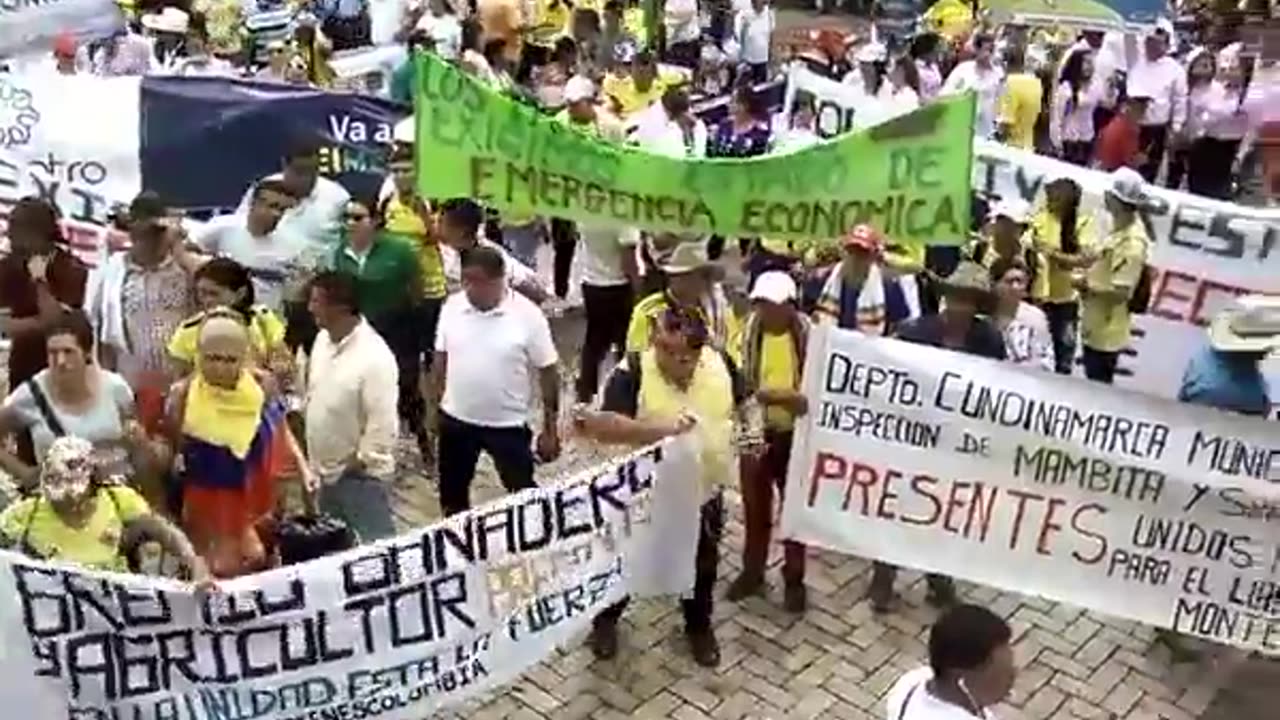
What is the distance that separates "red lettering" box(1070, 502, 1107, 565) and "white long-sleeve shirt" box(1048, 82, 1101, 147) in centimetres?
748

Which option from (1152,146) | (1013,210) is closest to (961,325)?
(1013,210)

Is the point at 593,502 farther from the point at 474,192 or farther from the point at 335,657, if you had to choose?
the point at 474,192

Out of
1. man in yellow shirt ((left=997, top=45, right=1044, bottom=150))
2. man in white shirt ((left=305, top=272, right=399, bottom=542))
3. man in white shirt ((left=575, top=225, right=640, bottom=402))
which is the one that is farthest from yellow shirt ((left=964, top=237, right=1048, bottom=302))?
man in yellow shirt ((left=997, top=45, right=1044, bottom=150))

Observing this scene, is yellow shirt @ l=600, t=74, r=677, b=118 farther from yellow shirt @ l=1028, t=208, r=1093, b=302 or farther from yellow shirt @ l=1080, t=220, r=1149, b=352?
yellow shirt @ l=1080, t=220, r=1149, b=352

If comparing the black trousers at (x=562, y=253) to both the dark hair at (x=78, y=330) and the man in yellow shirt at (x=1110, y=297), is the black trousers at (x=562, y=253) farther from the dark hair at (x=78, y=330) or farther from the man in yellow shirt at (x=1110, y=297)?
the dark hair at (x=78, y=330)

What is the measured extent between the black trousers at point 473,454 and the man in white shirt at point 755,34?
8301 millimetres

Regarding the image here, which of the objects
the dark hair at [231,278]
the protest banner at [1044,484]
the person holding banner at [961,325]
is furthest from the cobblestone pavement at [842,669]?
the dark hair at [231,278]

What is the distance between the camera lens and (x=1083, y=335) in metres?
9.04

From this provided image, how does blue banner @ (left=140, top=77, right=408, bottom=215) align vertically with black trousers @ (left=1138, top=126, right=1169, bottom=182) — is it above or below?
above

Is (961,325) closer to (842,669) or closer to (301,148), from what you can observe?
(842,669)

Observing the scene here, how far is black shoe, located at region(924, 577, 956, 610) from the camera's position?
26.3 ft

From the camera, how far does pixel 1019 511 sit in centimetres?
727

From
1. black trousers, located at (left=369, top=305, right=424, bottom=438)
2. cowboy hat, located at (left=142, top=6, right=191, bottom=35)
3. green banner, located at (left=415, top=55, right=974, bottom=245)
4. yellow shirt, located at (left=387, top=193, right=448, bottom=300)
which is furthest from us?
cowboy hat, located at (left=142, top=6, right=191, bottom=35)

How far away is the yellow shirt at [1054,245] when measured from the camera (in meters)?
9.10
